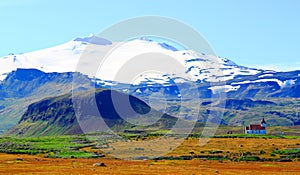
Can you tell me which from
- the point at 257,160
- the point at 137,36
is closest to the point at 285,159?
the point at 257,160

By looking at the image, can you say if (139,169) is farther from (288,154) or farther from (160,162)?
(288,154)

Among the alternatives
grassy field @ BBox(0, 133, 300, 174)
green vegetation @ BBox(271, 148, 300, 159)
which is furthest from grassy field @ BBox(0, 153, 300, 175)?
green vegetation @ BBox(271, 148, 300, 159)

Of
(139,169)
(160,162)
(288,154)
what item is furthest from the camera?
(288,154)

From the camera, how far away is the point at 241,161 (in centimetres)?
10738

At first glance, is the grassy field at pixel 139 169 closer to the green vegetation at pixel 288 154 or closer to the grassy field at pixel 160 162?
the grassy field at pixel 160 162

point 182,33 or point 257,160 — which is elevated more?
point 182,33

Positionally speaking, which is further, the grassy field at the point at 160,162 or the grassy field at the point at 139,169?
the grassy field at the point at 160,162

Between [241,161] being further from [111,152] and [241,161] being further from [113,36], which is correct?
[113,36]

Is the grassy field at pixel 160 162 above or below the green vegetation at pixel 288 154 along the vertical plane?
above

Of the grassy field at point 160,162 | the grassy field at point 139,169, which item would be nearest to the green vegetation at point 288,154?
the grassy field at point 160,162

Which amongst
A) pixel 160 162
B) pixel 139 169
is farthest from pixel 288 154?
Result: pixel 139 169

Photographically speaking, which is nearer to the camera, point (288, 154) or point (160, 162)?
point (160, 162)

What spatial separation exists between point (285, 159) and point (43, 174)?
60.2 m

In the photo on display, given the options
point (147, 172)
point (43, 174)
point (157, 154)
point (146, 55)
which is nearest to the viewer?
point (43, 174)
